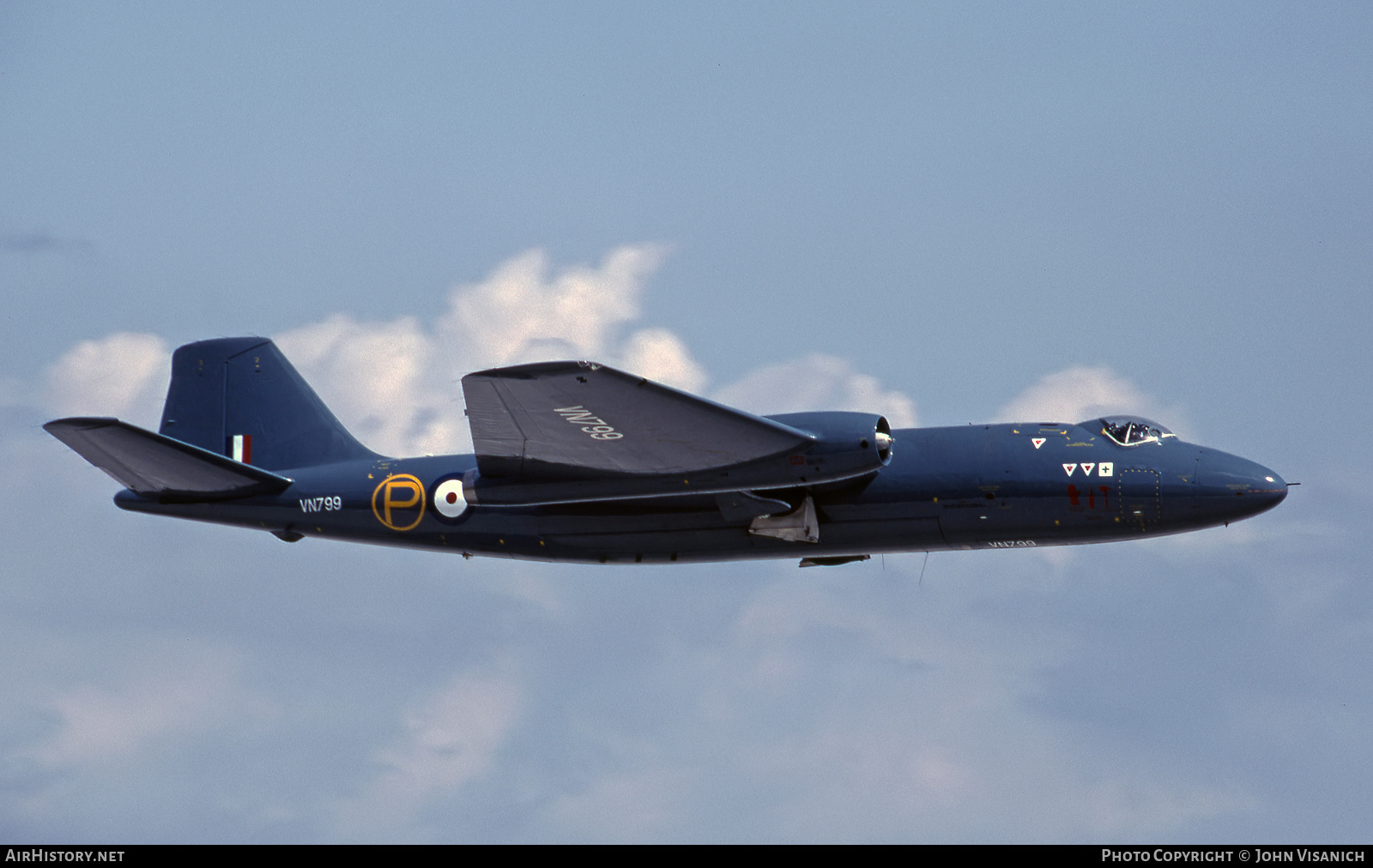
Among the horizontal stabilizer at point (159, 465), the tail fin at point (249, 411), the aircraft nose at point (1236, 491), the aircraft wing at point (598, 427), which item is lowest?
the aircraft nose at point (1236, 491)

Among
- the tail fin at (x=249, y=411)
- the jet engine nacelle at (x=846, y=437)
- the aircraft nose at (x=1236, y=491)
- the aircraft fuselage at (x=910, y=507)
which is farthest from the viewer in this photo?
the tail fin at (x=249, y=411)

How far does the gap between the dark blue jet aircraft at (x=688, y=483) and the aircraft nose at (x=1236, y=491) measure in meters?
0.03

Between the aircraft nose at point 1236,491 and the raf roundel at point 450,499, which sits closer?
the aircraft nose at point 1236,491

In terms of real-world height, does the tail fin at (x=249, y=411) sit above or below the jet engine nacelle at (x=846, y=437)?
above

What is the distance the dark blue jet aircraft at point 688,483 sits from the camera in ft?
94.9

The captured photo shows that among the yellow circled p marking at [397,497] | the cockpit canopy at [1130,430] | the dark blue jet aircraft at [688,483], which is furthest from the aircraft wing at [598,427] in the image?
the cockpit canopy at [1130,430]

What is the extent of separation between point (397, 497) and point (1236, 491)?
15793mm

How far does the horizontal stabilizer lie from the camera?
31734mm

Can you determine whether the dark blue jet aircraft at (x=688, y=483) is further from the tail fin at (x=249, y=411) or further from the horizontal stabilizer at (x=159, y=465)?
the tail fin at (x=249, y=411)

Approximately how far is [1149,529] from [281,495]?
664 inches

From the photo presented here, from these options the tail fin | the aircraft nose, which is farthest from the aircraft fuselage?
the tail fin

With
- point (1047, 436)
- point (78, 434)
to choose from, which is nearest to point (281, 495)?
point (78, 434)

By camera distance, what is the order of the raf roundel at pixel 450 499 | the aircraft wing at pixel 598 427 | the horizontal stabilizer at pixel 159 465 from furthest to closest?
the raf roundel at pixel 450 499
the horizontal stabilizer at pixel 159 465
the aircraft wing at pixel 598 427
